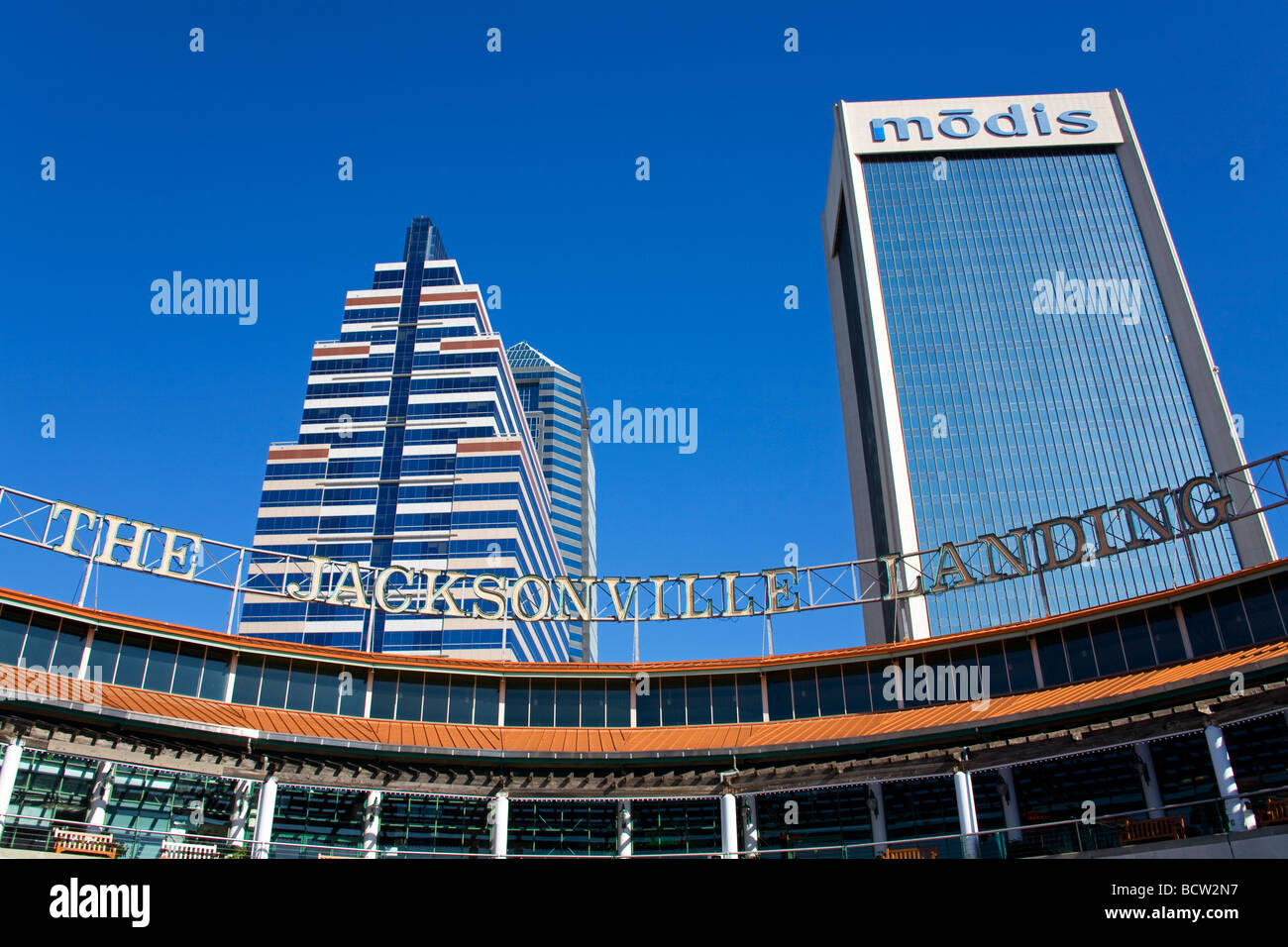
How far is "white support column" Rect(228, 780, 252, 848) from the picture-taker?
121 ft

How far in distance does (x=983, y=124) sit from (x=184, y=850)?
143484 millimetres

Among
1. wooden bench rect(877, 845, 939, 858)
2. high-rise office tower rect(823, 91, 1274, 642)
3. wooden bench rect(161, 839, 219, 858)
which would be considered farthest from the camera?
high-rise office tower rect(823, 91, 1274, 642)

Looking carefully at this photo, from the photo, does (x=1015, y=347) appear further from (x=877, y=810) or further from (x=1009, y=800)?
(x=877, y=810)

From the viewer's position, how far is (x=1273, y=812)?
2623cm

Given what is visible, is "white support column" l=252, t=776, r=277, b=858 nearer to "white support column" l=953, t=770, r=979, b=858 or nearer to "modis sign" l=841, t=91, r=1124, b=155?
"white support column" l=953, t=770, r=979, b=858

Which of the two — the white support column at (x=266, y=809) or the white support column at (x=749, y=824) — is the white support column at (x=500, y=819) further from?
the white support column at (x=749, y=824)

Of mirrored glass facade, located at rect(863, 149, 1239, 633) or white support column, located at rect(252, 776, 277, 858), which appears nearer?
white support column, located at rect(252, 776, 277, 858)

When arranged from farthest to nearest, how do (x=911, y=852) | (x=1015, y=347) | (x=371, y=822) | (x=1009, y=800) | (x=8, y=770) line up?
1. (x=1015, y=347)
2. (x=371, y=822)
3. (x=1009, y=800)
4. (x=8, y=770)
5. (x=911, y=852)

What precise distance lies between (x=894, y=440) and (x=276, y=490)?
310 feet

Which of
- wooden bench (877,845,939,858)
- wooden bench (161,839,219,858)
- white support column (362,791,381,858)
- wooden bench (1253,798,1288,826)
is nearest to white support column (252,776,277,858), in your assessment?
white support column (362,791,381,858)

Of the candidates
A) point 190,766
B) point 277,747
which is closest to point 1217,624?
point 277,747

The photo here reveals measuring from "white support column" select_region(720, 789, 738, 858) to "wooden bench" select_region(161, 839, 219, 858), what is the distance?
60.5ft

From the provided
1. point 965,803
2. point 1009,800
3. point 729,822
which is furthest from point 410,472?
point 965,803

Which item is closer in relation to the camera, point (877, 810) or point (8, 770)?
point (8, 770)
